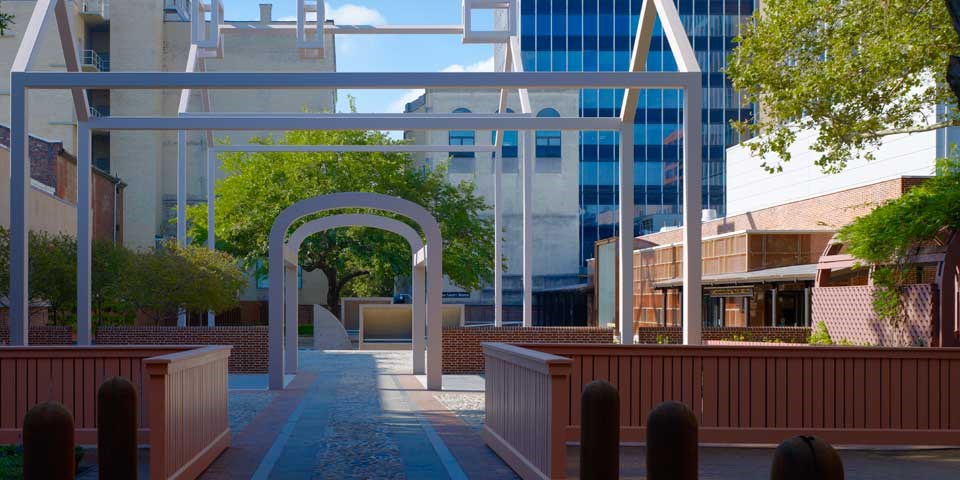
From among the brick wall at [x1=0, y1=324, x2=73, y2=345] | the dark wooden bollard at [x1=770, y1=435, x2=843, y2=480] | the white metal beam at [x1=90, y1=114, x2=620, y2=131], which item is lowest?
the brick wall at [x1=0, y1=324, x2=73, y2=345]

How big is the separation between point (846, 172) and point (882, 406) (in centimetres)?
3085

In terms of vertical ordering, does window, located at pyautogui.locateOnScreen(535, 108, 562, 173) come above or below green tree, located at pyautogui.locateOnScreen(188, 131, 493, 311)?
above

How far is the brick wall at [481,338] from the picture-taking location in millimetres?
26761

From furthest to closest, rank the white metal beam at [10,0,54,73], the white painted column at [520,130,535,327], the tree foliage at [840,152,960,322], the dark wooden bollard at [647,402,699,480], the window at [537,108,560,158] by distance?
the window at [537,108,560,158] < the white painted column at [520,130,535,327] < the tree foliage at [840,152,960,322] < the white metal beam at [10,0,54,73] < the dark wooden bollard at [647,402,699,480]

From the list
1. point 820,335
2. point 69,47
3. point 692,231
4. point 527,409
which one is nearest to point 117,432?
point 527,409

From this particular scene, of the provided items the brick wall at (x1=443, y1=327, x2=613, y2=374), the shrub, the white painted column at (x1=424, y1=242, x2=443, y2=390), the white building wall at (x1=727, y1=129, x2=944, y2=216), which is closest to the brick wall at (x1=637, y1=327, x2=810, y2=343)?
the brick wall at (x1=443, y1=327, x2=613, y2=374)

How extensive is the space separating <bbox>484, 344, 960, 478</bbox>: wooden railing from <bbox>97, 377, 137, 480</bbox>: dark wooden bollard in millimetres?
6017

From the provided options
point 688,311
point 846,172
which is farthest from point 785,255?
point 688,311

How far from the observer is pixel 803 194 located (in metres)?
45.8

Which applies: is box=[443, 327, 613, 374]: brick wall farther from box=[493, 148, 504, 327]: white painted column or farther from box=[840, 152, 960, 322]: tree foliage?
box=[840, 152, 960, 322]: tree foliage

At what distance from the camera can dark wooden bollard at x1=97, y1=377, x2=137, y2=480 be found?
23.7ft

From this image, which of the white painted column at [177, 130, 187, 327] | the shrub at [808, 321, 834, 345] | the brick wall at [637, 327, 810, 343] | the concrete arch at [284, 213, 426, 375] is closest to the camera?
the shrub at [808, 321, 834, 345]

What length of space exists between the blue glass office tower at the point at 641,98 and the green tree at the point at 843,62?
57.0m

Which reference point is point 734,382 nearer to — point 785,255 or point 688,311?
point 688,311
